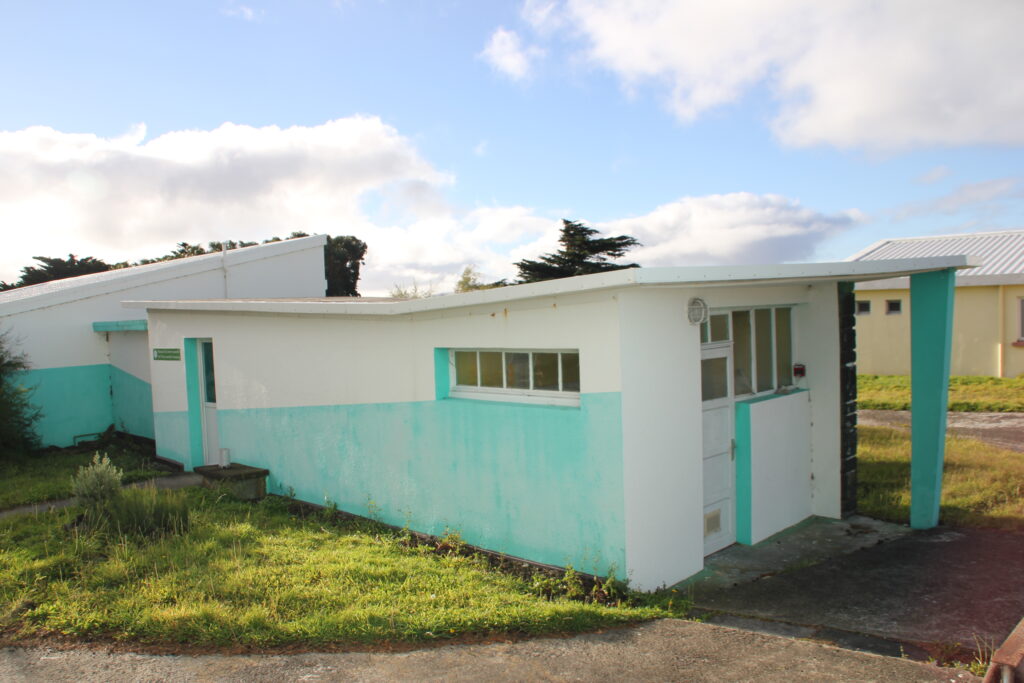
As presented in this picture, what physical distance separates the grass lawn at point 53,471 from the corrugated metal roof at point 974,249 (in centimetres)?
1813

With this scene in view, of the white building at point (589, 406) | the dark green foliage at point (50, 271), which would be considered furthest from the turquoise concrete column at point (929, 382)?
the dark green foliage at point (50, 271)

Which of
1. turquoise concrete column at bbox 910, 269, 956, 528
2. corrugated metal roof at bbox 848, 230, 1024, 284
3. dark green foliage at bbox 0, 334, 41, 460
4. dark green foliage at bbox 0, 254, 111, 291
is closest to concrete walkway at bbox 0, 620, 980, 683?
turquoise concrete column at bbox 910, 269, 956, 528

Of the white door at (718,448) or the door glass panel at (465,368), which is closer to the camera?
the white door at (718,448)

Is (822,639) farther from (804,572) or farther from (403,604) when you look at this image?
(403,604)

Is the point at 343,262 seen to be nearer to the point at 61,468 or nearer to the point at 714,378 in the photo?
the point at 61,468

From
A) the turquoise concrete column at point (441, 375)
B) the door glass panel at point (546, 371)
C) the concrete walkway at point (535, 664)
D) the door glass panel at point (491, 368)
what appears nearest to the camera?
the concrete walkway at point (535, 664)

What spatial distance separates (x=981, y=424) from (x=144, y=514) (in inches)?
559

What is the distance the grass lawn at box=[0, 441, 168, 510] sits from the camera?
8648 mm

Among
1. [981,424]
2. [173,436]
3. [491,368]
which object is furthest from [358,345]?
[981,424]

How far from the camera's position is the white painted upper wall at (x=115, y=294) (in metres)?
→ 12.2

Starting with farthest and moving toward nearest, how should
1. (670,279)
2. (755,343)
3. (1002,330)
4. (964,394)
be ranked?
Answer: (1002,330) < (964,394) < (755,343) < (670,279)

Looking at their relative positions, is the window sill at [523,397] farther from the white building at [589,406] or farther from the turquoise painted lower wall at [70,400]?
the turquoise painted lower wall at [70,400]

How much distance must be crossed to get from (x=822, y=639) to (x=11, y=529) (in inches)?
294

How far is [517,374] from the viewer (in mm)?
6555
